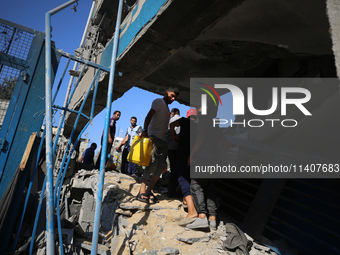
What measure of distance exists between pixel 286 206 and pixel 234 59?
3389mm

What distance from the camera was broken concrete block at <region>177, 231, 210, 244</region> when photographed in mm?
2596

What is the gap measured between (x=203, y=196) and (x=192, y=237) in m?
0.57

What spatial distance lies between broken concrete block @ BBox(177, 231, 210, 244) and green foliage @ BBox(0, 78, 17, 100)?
2886 mm

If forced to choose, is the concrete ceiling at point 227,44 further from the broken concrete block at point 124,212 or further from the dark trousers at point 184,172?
the broken concrete block at point 124,212

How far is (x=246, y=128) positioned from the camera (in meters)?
6.16

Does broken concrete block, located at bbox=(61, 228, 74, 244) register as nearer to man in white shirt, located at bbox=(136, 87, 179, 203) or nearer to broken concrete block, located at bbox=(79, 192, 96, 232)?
man in white shirt, located at bbox=(136, 87, 179, 203)

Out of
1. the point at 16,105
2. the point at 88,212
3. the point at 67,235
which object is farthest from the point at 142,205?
the point at 88,212

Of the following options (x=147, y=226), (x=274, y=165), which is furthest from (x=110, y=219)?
(x=274, y=165)

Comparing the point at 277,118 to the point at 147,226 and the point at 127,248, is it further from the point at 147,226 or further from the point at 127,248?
the point at 127,248

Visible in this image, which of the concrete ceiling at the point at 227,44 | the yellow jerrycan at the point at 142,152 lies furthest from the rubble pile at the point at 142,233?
the concrete ceiling at the point at 227,44

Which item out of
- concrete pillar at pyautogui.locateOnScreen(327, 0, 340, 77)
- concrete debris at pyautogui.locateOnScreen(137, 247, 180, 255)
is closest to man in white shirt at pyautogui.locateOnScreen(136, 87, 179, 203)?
concrete debris at pyautogui.locateOnScreen(137, 247, 180, 255)

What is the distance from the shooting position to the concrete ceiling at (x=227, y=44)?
8.05 ft

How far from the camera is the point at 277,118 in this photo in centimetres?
556

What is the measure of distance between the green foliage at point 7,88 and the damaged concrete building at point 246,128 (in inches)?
26.7
